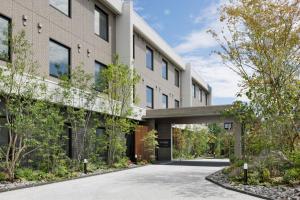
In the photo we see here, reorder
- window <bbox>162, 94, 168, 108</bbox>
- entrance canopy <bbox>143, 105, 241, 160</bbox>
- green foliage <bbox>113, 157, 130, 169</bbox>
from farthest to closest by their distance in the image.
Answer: window <bbox>162, 94, 168, 108</bbox> < entrance canopy <bbox>143, 105, 241, 160</bbox> < green foliage <bbox>113, 157, 130, 169</bbox>

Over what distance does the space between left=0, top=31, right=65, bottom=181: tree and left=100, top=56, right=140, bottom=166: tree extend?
6.01 m

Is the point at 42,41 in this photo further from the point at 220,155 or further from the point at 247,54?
the point at 220,155

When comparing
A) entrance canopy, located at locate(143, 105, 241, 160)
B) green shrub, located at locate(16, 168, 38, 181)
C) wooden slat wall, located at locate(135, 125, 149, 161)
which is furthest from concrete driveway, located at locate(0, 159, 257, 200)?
wooden slat wall, located at locate(135, 125, 149, 161)

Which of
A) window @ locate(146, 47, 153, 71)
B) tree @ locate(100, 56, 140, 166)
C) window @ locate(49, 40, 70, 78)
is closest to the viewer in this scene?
window @ locate(49, 40, 70, 78)

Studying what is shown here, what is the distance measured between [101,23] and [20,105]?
10.6m

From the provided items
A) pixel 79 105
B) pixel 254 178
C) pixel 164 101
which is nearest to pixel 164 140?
pixel 164 101

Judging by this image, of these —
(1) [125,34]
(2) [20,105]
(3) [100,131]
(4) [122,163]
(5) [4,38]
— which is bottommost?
(4) [122,163]

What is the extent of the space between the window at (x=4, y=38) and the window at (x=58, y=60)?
2802 millimetres

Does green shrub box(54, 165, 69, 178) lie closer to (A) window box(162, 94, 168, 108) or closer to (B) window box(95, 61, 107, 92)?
(B) window box(95, 61, 107, 92)

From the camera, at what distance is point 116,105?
68.2 ft

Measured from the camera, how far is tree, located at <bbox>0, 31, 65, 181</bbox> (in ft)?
42.6

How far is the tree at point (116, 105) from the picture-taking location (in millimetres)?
20344

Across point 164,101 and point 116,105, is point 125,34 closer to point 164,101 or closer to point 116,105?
point 116,105

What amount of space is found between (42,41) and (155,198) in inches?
368
